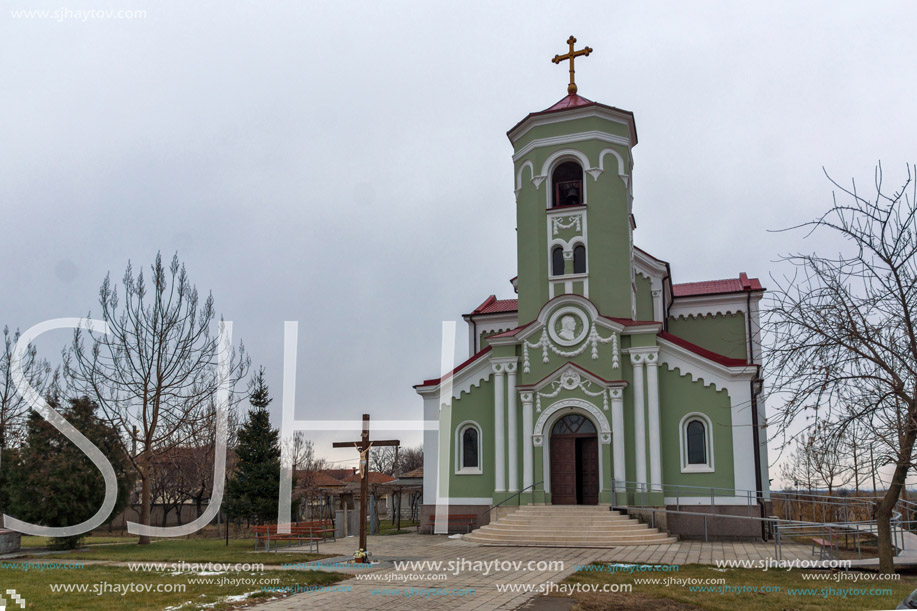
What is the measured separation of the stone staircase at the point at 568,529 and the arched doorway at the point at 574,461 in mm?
946

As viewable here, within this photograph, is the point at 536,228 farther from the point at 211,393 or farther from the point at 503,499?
the point at 211,393

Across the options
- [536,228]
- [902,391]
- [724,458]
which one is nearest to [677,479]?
[724,458]

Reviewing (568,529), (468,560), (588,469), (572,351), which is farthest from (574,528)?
(572,351)

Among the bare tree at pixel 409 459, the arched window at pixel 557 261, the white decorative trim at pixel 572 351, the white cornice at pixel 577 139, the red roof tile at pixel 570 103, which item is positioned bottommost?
the bare tree at pixel 409 459

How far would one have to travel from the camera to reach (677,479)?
68.2 ft

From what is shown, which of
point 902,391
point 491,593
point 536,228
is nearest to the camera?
point 902,391

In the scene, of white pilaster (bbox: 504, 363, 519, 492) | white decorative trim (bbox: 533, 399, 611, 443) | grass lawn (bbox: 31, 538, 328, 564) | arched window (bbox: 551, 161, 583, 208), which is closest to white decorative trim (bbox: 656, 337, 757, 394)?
white decorative trim (bbox: 533, 399, 611, 443)

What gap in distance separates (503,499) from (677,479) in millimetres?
4899

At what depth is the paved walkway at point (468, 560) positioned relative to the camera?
9.62 metres

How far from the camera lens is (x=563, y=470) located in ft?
70.9

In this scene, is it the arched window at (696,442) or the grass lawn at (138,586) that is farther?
the arched window at (696,442)

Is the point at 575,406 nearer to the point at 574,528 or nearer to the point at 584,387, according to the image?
the point at 584,387

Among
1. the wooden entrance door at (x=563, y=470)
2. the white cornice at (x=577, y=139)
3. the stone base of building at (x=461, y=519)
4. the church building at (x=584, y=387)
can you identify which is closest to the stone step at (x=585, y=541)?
the church building at (x=584, y=387)

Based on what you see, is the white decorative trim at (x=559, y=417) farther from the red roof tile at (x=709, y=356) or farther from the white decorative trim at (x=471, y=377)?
the red roof tile at (x=709, y=356)
